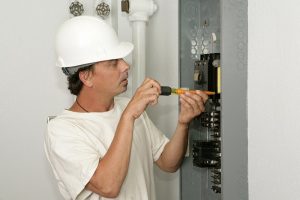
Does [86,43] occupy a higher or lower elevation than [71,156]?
higher

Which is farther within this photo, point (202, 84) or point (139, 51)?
point (139, 51)

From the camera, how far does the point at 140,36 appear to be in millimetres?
1604

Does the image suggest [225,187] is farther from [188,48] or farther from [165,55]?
[165,55]

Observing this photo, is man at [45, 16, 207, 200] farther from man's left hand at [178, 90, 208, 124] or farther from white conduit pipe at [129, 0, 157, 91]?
white conduit pipe at [129, 0, 157, 91]

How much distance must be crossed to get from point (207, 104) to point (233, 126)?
27 centimetres

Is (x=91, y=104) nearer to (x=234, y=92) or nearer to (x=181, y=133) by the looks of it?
(x=181, y=133)

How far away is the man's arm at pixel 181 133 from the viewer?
1296 millimetres

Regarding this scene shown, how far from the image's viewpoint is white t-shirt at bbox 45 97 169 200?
1177 mm

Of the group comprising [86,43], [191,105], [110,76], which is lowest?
[191,105]

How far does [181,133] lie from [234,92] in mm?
374
